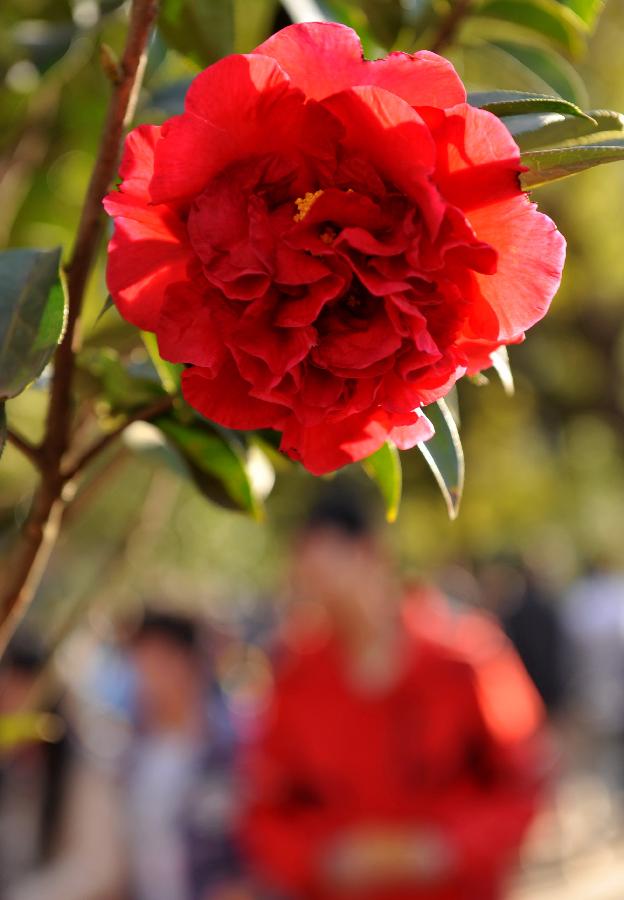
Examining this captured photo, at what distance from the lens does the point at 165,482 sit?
5.14 ft

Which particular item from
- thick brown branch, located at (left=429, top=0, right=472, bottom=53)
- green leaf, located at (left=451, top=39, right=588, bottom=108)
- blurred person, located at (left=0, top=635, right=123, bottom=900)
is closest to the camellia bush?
thick brown branch, located at (left=429, top=0, right=472, bottom=53)

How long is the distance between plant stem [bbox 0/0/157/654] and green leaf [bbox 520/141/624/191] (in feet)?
0.89

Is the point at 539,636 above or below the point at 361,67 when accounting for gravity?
below

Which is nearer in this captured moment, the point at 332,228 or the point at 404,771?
the point at 332,228

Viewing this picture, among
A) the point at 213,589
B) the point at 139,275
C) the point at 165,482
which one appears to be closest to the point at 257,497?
the point at 139,275

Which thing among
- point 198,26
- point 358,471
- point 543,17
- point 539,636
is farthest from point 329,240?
point 539,636

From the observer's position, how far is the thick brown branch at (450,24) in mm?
1082

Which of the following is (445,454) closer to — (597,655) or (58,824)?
(58,824)

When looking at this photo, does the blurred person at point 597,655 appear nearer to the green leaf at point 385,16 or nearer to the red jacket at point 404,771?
the red jacket at point 404,771

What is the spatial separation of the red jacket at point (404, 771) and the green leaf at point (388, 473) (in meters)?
1.87

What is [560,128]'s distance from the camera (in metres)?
0.69

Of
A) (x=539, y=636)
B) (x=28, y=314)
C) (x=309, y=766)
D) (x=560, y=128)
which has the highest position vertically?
(x=560, y=128)

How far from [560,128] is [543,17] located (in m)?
0.56

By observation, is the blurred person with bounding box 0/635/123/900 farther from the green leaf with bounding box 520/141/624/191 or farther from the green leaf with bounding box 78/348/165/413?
the green leaf with bounding box 520/141/624/191
